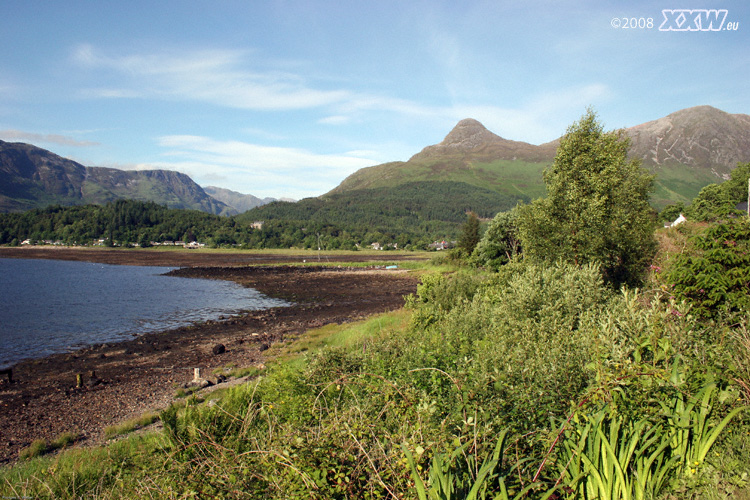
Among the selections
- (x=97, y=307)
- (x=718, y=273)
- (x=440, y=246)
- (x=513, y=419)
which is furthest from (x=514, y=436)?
(x=440, y=246)

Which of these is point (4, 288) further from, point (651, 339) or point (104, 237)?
point (104, 237)

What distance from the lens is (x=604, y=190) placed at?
69.9 feet

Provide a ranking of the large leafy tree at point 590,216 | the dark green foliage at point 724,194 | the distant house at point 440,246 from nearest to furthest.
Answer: the large leafy tree at point 590,216 < the dark green foliage at point 724,194 < the distant house at point 440,246

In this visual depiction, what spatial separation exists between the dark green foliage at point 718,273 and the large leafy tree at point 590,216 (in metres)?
11.1

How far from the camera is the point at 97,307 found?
42219 millimetres

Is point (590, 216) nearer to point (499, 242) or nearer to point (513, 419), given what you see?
point (513, 419)

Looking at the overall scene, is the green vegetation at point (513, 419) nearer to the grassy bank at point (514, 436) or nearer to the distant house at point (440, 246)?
the grassy bank at point (514, 436)

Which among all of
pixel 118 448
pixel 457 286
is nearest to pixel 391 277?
pixel 457 286

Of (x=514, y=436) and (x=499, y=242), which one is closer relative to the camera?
(x=514, y=436)

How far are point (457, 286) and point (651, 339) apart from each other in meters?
15.7

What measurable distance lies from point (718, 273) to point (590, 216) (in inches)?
484

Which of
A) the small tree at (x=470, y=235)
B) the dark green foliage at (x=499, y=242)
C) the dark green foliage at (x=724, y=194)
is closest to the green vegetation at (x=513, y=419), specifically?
the dark green foliage at (x=499, y=242)

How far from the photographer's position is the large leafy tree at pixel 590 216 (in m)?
21.1

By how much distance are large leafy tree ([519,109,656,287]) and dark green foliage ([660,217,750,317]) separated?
11130 millimetres
